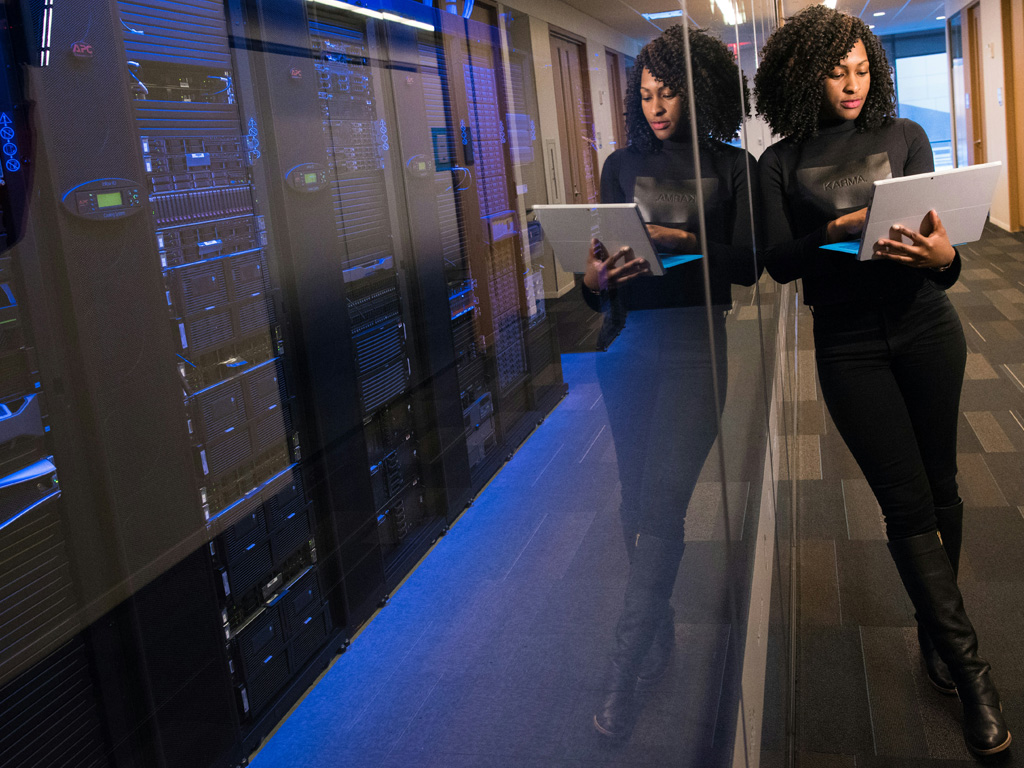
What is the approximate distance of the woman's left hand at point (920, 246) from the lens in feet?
4.22

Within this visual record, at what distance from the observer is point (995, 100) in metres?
7.90

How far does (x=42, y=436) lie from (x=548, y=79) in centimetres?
29

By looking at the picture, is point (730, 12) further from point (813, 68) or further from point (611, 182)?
point (611, 182)

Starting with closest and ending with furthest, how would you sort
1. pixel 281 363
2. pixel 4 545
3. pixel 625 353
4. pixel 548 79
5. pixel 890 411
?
pixel 4 545 → pixel 281 363 → pixel 548 79 → pixel 625 353 → pixel 890 411

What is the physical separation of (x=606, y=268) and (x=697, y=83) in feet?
1.52

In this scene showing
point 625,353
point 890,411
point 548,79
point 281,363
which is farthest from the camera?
point 890,411

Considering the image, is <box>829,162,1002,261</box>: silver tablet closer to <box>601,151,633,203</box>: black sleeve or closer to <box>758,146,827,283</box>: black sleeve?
<box>758,146,827,283</box>: black sleeve

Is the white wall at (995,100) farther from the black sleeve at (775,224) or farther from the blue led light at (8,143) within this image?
the blue led light at (8,143)

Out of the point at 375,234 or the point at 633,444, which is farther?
the point at 633,444

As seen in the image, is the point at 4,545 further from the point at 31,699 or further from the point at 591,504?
the point at 591,504

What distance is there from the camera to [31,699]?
215 mm

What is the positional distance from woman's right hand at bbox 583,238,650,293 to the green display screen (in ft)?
0.86

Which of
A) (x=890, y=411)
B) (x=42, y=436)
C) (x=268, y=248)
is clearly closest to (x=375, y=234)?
(x=268, y=248)

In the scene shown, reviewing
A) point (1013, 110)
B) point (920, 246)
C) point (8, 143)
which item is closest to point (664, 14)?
point (8, 143)
